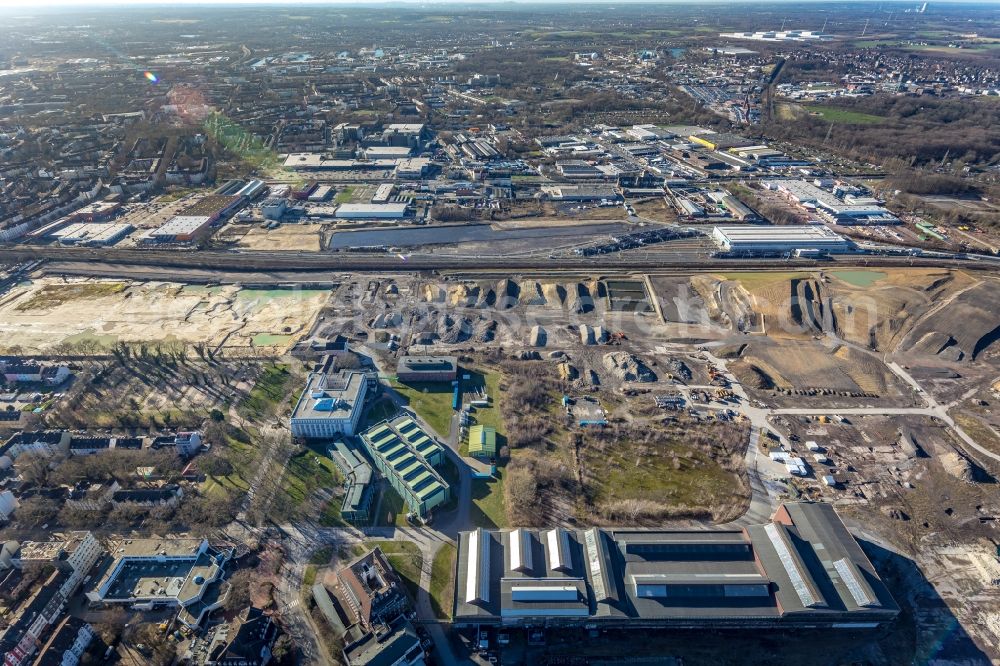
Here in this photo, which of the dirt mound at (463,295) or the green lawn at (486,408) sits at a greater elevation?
the dirt mound at (463,295)

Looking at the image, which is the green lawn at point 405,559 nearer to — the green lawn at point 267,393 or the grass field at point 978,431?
the green lawn at point 267,393

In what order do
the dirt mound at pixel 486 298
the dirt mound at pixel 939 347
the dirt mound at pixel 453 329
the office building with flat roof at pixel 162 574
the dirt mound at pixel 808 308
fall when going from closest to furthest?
the office building with flat roof at pixel 162 574, the dirt mound at pixel 939 347, the dirt mound at pixel 453 329, the dirt mound at pixel 808 308, the dirt mound at pixel 486 298

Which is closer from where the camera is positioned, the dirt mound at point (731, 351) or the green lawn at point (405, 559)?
the green lawn at point (405, 559)

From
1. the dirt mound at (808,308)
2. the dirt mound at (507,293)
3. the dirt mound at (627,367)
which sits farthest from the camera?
the dirt mound at (507,293)

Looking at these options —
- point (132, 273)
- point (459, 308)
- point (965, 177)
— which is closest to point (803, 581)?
point (459, 308)

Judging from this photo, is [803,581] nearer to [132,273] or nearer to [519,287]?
[519,287]

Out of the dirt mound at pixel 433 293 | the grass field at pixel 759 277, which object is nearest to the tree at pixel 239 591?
the dirt mound at pixel 433 293

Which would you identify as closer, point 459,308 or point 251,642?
point 251,642

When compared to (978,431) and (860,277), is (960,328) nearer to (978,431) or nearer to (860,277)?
(860,277)
